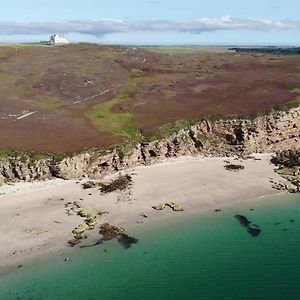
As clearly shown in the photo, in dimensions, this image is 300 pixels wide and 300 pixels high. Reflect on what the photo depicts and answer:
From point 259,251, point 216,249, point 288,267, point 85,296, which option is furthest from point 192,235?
point 85,296

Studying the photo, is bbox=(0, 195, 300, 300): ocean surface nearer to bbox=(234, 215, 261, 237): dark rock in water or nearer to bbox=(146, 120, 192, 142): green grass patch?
bbox=(234, 215, 261, 237): dark rock in water

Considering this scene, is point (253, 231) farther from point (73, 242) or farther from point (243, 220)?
point (73, 242)

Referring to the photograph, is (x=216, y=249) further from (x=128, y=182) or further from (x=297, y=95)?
(x=297, y=95)

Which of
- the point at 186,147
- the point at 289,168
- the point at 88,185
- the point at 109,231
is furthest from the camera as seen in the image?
the point at 186,147

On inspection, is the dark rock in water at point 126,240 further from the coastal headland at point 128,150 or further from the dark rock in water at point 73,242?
the dark rock in water at point 73,242

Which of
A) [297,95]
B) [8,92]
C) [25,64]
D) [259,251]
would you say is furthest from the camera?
[25,64]

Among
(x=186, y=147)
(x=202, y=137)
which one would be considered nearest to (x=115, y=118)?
(x=186, y=147)

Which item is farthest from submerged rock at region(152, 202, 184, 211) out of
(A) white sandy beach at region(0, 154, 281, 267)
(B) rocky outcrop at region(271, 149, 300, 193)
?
(B) rocky outcrop at region(271, 149, 300, 193)
